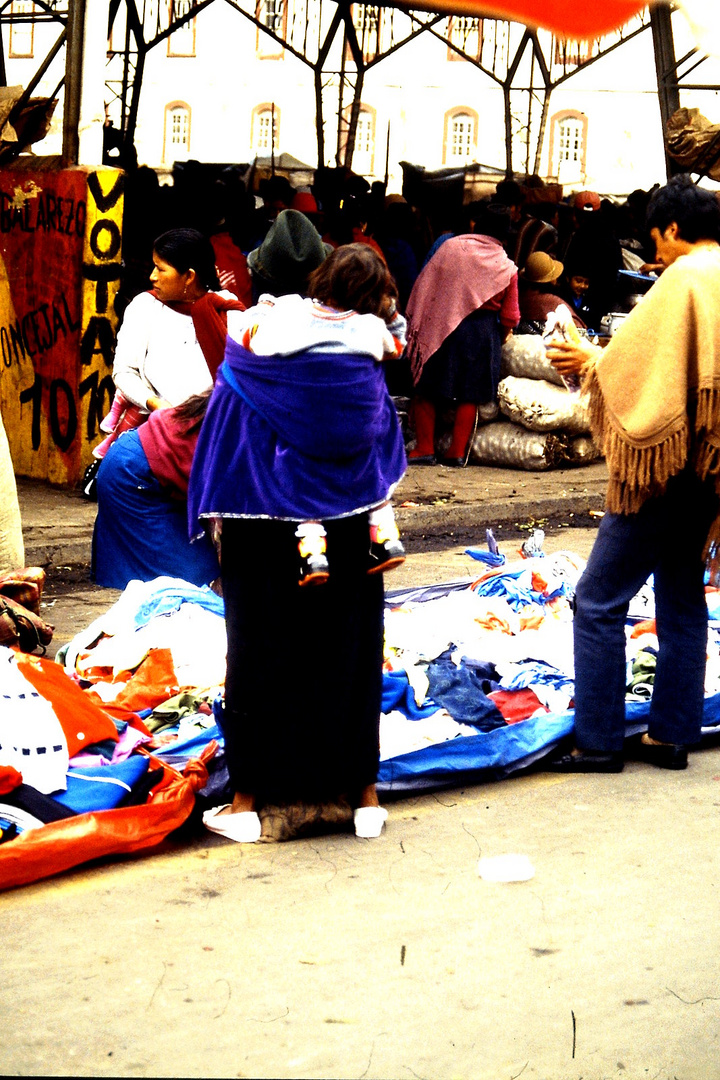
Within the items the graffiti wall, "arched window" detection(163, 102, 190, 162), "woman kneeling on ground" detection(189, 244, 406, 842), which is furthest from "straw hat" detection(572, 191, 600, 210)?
"arched window" detection(163, 102, 190, 162)

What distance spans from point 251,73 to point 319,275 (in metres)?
34.7

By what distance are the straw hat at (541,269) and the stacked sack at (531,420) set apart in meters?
0.70

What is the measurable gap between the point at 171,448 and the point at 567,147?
35872 mm

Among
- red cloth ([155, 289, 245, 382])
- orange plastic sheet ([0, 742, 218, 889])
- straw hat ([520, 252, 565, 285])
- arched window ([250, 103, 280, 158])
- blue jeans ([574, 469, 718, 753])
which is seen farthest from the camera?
arched window ([250, 103, 280, 158])

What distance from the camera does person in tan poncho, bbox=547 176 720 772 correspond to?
4.31 meters

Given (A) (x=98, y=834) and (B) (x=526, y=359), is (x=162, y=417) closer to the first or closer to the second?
(A) (x=98, y=834)

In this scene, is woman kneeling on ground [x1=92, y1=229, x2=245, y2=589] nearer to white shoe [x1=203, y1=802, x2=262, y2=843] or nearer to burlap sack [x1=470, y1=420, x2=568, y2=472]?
white shoe [x1=203, y1=802, x2=262, y2=843]

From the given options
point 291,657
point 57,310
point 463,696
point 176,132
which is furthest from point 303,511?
point 176,132

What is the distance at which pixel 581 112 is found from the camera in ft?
125

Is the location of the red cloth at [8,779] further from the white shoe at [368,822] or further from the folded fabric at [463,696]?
the folded fabric at [463,696]

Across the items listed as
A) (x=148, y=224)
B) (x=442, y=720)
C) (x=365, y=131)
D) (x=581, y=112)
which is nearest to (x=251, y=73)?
(x=365, y=131)

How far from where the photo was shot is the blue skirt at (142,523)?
19.8 feet

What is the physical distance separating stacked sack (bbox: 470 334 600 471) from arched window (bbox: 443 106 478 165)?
1110 inches

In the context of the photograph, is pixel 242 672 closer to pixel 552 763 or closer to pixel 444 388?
pixel 552 763
